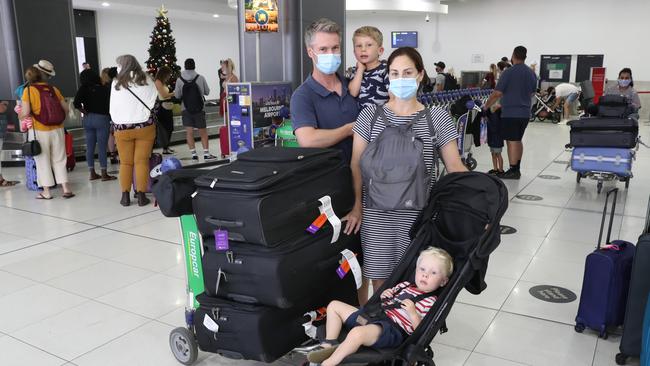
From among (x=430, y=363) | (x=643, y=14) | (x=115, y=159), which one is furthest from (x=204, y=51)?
(x=430, y=363)

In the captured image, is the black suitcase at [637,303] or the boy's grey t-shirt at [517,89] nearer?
the black suitcase at [637,303]

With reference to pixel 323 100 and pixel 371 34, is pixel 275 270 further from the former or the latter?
pixel 371 34

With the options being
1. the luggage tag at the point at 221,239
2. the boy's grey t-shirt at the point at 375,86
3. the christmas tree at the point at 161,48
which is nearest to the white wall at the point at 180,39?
the christmas tree at the point at 161,48

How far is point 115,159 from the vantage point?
924 centimetres

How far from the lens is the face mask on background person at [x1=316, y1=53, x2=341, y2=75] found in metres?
2.57

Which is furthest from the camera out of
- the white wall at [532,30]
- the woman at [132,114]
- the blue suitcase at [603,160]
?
the white wall at [532,30]

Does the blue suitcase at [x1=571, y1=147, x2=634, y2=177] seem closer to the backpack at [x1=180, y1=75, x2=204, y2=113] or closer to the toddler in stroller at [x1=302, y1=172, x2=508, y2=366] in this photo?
the toddler in stroller at [x1=302, y1=172, x2=508, y2=366]

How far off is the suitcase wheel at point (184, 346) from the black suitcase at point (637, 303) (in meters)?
2.17

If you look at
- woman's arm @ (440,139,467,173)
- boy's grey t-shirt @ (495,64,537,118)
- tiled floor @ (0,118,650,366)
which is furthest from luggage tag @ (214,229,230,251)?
boy's grey t-shirt @ (495,64,537,118)

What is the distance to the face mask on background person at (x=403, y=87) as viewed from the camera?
236 centimetres

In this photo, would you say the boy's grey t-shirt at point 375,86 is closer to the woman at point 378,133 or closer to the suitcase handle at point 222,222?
the woman at point 378,133

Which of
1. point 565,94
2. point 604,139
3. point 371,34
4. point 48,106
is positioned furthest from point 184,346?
point 565,94

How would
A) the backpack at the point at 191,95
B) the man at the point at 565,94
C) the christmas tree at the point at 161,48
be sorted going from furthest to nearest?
the man at the point at 565,94, the christmas tree at the point at 161,48, the backpack at the point at 191,95

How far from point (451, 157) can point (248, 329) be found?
3.84 ft
